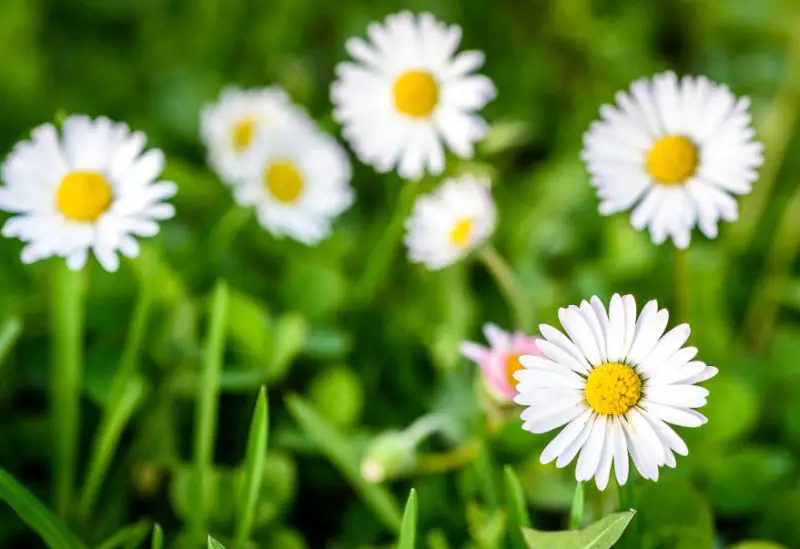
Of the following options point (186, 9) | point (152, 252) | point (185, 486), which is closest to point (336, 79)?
point (186, 9)

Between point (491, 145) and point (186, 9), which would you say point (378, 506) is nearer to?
point (491, 145)

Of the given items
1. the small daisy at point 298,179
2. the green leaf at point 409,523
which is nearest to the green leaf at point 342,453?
the green leaf at point 409,523

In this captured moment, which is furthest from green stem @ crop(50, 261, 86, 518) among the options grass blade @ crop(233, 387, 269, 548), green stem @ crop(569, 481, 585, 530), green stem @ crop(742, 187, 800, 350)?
green stem @ crop(742, 187, 800, 350)

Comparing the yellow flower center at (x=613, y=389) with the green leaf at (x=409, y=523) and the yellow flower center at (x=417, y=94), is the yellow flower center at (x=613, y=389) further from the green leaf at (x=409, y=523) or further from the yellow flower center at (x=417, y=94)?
the yellow flower center at (x=417, y=94)

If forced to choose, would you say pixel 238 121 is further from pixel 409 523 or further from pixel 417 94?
pixel 409 523

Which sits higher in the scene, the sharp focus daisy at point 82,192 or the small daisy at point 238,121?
the small daisy at point 238,121

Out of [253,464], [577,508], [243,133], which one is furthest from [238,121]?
[577,508]
